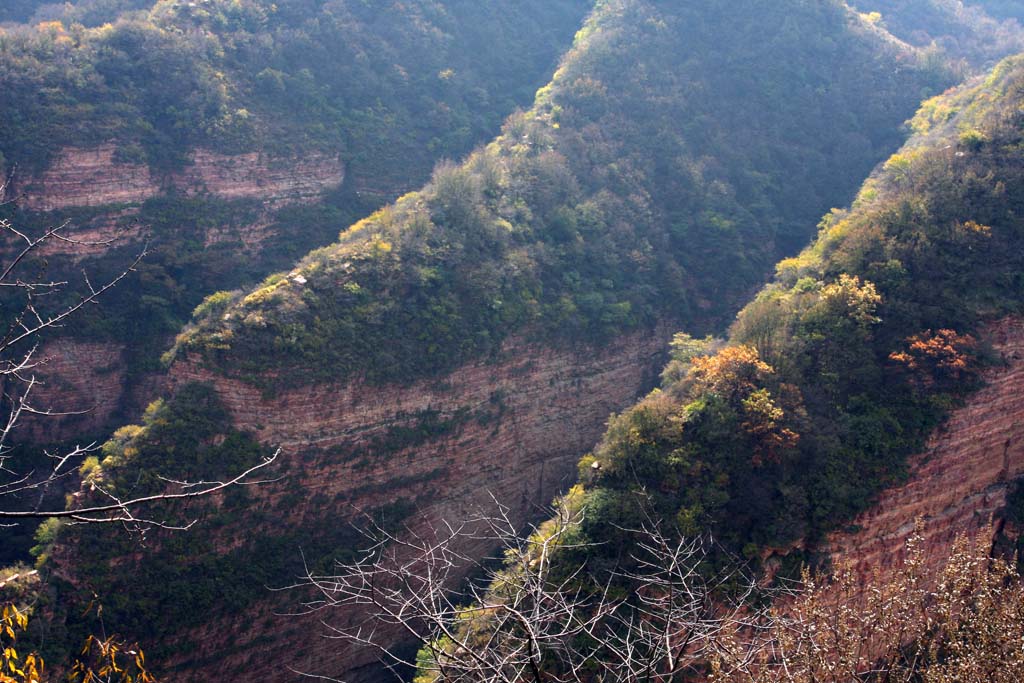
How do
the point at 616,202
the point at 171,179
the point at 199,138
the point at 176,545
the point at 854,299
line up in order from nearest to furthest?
the point at 176,545 → the point at 854,299 → the point at 171,179 → the point at 199,138 → the point at 616,202

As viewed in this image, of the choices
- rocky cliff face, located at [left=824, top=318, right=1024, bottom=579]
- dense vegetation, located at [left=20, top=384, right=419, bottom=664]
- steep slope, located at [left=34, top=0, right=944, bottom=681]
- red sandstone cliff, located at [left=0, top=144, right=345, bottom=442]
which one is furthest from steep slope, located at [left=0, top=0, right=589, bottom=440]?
rocky cliff face, located at [left=824, top=318, right=1024, bottom=579]

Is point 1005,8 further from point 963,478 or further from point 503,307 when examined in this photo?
point 503,307

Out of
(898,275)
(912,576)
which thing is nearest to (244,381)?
(912,576)

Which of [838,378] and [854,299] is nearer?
[838,378]

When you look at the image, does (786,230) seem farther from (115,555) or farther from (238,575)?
(115,555)

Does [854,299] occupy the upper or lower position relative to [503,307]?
upper

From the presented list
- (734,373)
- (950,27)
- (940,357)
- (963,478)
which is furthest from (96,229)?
(950,27)
